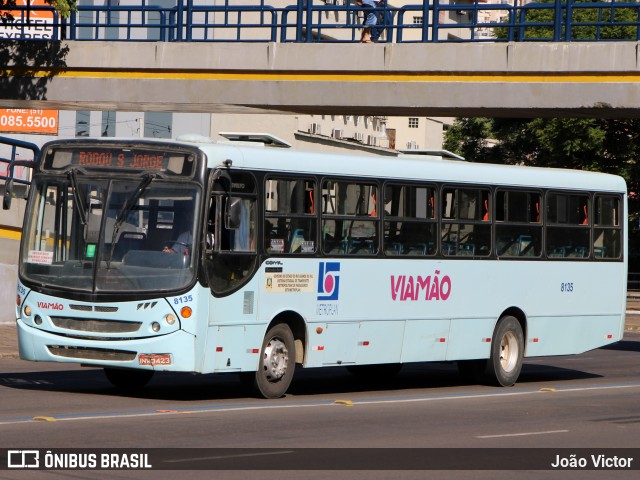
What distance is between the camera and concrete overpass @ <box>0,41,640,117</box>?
2447cm

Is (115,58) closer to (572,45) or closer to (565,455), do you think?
(572,45)

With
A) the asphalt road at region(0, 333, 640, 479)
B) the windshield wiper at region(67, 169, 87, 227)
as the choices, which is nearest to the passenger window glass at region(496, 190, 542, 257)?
the asphalt road at region(0, 333, 640, 479)

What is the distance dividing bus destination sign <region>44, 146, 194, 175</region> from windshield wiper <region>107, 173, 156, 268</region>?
0.51 ft

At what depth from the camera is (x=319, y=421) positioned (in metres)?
14.2

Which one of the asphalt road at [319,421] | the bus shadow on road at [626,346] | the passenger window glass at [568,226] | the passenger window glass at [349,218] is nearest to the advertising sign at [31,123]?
the bus shadow on road at [626,346]

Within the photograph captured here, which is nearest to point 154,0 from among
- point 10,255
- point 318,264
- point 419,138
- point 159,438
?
point 419,138

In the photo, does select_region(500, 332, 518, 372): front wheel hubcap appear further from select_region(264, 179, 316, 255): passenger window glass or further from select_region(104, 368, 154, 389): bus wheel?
select_region(104, 368, 154, 389): bus wheel

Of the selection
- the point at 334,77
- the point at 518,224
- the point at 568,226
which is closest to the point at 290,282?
the point at 518,224

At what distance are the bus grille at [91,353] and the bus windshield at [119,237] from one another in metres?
0.65

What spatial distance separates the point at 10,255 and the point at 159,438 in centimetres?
1694

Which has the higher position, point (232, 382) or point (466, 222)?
point (466, 222)

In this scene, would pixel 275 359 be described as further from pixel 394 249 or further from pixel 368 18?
pixel 368 18

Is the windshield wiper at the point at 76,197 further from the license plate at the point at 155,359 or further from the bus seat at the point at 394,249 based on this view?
the bus seat at the point at 394,249

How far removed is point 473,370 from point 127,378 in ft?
17.4
